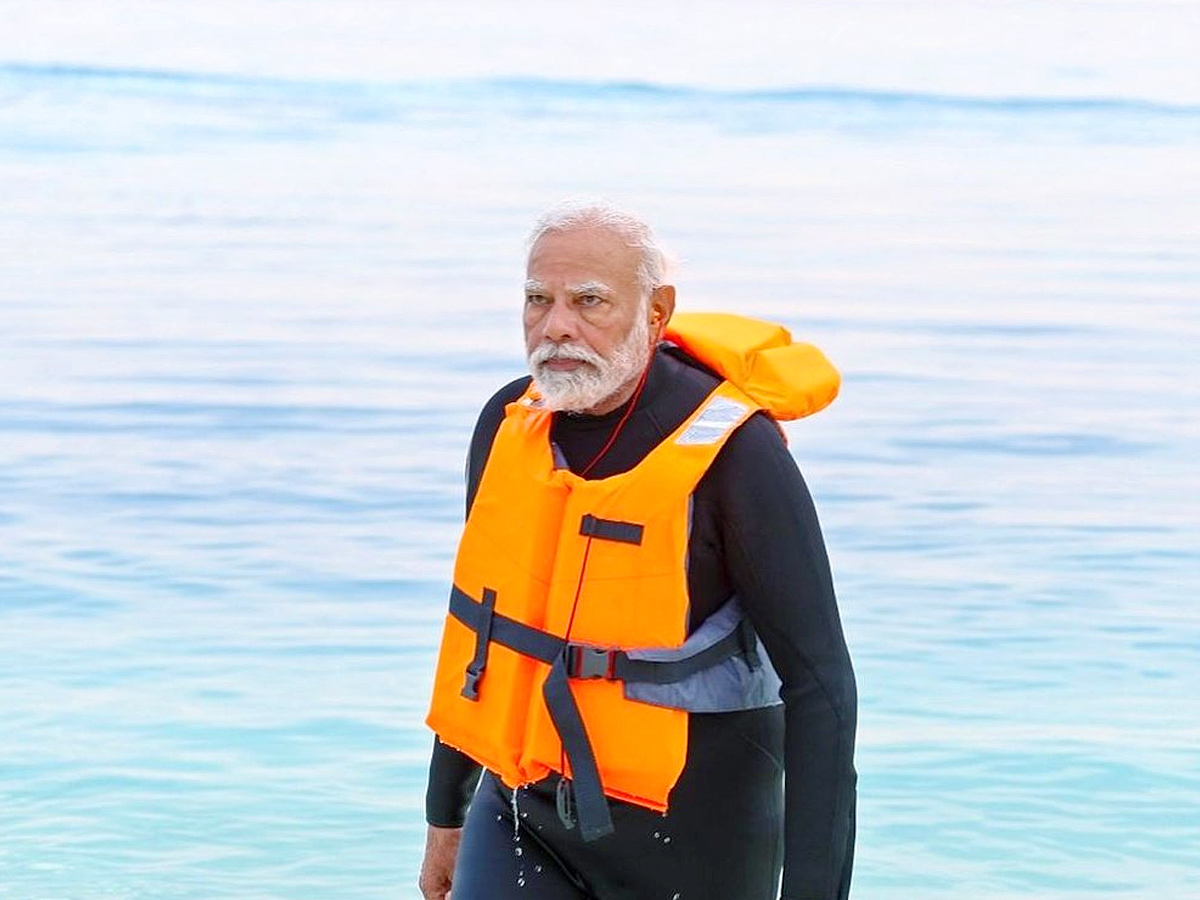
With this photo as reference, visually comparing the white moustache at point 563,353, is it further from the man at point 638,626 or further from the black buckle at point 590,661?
the black buckle at point 590,661

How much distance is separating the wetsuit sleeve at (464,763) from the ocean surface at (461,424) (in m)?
2.48

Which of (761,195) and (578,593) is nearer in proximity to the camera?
(578,593)

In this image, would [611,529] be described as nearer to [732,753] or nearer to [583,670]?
[583,670]

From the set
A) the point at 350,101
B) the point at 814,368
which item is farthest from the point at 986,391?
the point at 350,101

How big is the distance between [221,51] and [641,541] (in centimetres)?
2815

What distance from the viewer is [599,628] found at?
10.1 feet

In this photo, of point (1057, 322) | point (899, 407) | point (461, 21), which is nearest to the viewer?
point (899, 407)

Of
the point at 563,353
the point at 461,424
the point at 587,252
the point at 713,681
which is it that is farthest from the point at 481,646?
the point at 461,424

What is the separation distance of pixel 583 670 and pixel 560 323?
45 centimetres

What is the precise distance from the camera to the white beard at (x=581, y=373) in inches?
121

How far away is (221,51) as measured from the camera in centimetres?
3027

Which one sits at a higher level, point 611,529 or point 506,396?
point 506,396

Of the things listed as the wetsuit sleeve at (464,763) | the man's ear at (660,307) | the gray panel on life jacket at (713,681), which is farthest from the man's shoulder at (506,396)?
the gray panel on life jacket at (713,681)

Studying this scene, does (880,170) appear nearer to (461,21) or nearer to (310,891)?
(461,21)
